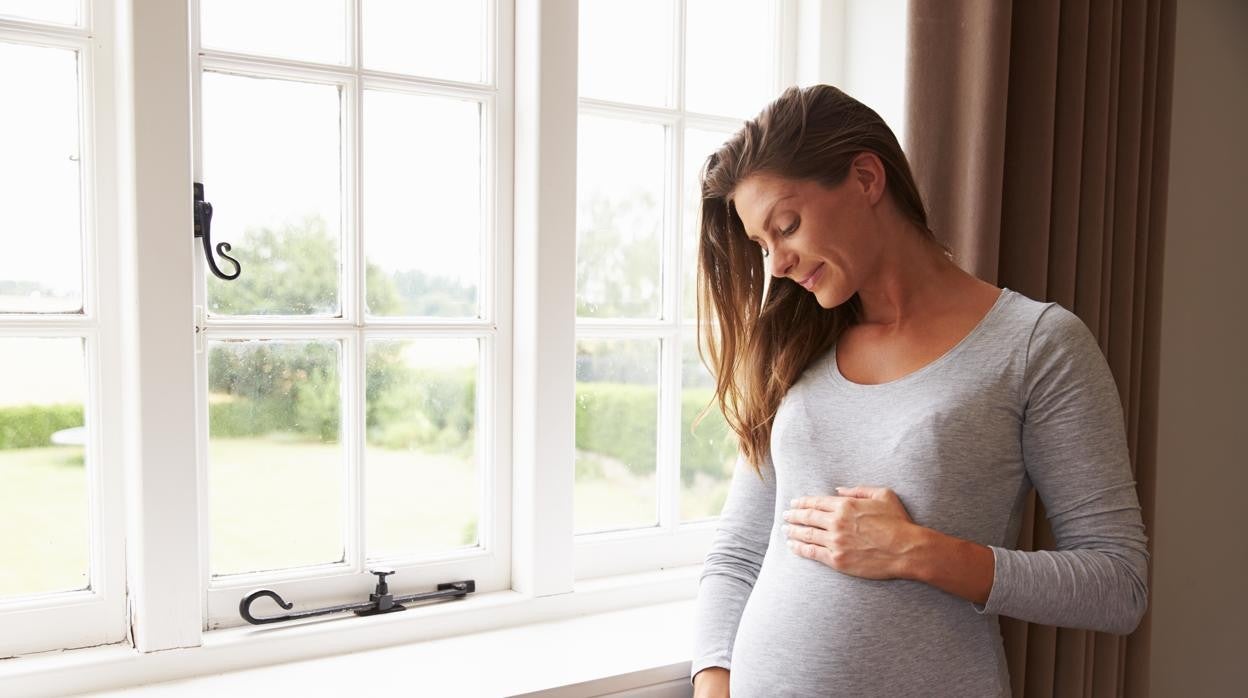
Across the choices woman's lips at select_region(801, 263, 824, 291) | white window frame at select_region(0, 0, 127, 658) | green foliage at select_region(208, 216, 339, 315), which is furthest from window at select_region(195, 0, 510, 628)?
woman's lips at select_region(801, 263, 824, 291)

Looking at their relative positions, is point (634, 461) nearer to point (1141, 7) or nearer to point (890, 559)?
point (890, 559)

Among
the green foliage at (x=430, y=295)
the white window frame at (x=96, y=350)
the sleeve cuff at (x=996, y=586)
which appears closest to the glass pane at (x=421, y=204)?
the green foliage at (x=430, y=295)

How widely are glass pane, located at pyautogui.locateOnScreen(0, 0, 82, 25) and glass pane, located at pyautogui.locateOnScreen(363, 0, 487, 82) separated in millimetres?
451

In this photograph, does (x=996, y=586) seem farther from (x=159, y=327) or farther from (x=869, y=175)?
(x=159, y=327)

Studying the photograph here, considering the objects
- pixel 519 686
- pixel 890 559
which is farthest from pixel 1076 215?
pixel 519 686

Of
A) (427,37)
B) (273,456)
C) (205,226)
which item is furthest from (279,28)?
(273,456)

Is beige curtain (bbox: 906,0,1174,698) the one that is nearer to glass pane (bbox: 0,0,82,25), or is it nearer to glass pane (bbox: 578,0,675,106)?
glass pane (bbox: 578,0,675,106)

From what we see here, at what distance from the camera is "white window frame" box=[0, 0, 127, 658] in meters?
1.36

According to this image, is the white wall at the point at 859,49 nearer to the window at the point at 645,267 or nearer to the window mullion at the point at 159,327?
the window at the point at 645,267

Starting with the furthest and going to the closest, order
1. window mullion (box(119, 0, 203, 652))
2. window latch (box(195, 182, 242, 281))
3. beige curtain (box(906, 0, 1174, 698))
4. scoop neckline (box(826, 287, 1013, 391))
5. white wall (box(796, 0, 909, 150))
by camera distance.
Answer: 1. white wall (box(796, 0, 909, 150))
2. beige curtain (box(906, 0, 1174, 698))
3. window latch (box(195, 182, 242, 281))
4. window mullion (box(119, 0, 203, 652))
5. scoop neckline (box(826, 287, 1013, 391))

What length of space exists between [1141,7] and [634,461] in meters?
1.39

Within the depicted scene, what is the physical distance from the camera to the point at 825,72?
6.73 feet

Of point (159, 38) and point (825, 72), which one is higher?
point (825, 72)

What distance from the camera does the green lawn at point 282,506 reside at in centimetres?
137
